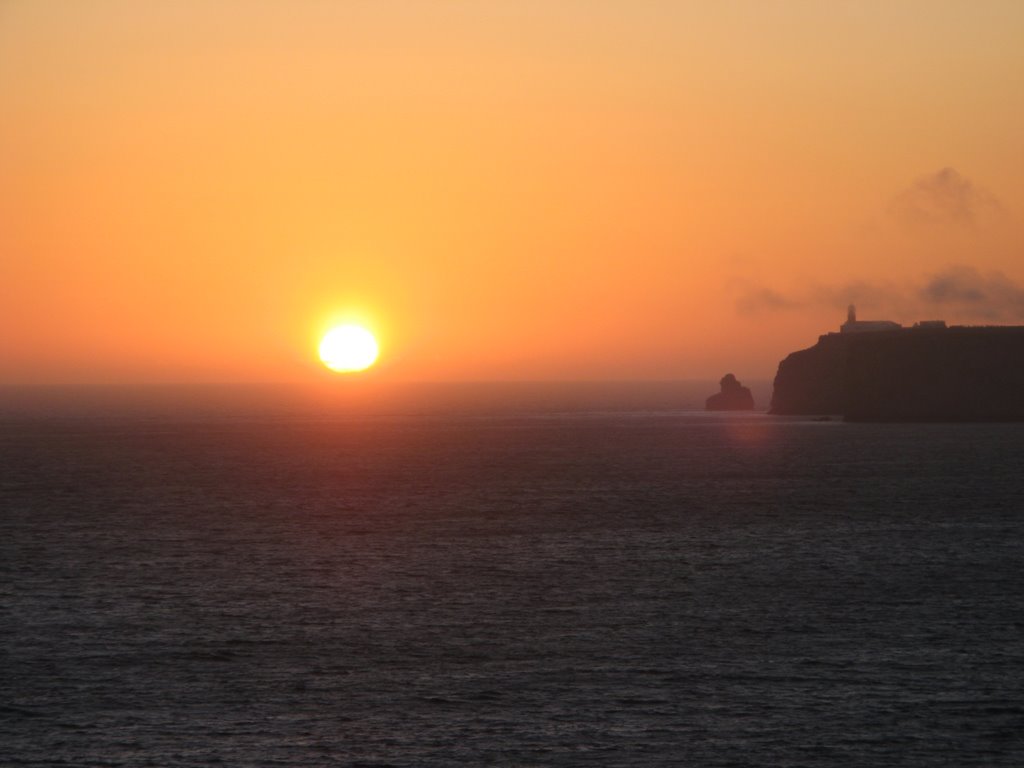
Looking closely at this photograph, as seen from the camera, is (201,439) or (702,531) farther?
(201,439)

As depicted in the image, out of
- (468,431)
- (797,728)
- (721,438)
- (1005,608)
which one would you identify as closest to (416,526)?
(1005,608)

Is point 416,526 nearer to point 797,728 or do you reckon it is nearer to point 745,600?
point 745,600

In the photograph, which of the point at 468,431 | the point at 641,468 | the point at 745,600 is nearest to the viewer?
the point at 745,600

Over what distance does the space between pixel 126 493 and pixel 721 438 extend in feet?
297

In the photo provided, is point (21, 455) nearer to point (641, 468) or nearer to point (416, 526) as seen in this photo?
point (641, 468)

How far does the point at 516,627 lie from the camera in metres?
40.4

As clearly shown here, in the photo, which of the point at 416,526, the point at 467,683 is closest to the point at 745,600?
the point at 467,683

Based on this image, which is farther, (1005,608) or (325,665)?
(1005,608)

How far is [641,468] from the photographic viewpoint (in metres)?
112

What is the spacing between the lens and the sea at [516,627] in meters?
28.9

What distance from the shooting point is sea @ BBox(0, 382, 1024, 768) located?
94.7 feet

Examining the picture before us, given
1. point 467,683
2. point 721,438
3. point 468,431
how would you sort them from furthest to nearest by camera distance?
1. point 468,431
2. point 721,438
3. point 467,683

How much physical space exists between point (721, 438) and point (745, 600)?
12195cm

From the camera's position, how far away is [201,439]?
173125 mm
